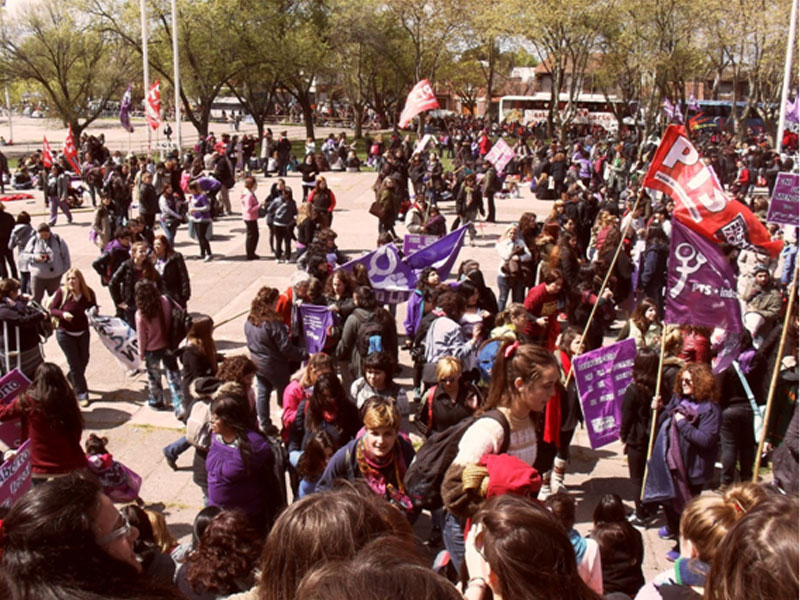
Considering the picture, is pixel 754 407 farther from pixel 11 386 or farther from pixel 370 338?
pixel 11 386

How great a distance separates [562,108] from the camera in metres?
64.2

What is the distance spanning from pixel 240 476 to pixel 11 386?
87.7 inches

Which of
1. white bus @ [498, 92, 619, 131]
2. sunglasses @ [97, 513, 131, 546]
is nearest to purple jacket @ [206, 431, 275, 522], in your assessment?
sunglasses @ [97, 513, 131, 546]

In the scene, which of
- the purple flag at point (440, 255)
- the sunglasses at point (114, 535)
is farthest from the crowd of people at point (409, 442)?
the purple flag at point (440, 255)

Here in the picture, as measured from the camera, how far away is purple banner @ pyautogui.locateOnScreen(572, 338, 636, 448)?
7031mm

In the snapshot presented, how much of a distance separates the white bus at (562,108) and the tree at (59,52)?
1134 inches

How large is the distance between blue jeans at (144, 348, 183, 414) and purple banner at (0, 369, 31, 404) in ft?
7.86

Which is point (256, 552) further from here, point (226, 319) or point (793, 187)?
point (793, 187)

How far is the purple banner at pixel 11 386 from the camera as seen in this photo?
20.7 feet

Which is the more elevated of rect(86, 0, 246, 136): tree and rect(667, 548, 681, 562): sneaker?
rect(86, 0, 246, 136): tree

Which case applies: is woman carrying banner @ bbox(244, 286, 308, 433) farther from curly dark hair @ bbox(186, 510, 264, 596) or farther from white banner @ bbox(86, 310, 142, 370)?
curly dark hair @ bbox(186, 510, 264, 596)

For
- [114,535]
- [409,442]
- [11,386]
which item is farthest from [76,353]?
[114,535]

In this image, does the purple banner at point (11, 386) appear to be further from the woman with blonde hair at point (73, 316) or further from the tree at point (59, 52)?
the tree at point (59, 52)

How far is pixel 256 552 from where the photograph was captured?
3.95 m
